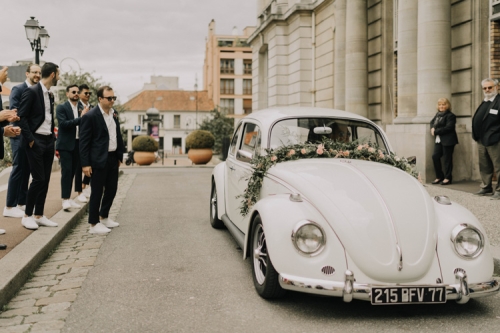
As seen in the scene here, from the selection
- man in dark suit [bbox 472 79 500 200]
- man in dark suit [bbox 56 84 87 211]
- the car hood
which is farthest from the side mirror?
man in dark suit [bbox 472 79 500 200]

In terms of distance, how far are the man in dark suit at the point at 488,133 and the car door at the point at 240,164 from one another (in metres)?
4.65

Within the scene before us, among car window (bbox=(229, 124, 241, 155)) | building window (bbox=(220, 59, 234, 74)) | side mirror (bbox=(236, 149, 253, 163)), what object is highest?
building window (bbox=(220, 59, 234, 74))

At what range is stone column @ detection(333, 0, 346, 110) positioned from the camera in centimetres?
2047

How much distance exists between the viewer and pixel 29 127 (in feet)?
22.6

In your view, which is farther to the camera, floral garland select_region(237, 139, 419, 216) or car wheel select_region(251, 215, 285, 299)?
floral garland select_region(237, 139, 419, 216)

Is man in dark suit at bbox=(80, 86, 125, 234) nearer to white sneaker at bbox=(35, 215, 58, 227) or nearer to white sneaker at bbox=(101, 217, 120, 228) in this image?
white sneaker at bbox=(101, 217, 120, 228)

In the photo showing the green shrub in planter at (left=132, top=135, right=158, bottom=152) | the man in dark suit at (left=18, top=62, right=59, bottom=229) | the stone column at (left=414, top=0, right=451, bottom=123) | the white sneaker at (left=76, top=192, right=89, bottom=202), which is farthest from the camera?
the green shrub in planter at (left=132, top=135, right=158, bottom=152)

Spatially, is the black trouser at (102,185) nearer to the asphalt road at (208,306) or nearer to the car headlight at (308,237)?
the asphalt road at (208,306)

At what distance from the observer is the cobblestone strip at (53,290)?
A: 4.05 meters

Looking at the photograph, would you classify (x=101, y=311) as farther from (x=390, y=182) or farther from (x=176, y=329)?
(x=390, y=182)

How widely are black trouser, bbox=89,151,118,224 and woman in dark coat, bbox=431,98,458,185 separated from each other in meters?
7.20

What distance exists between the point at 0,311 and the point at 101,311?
2.49ft

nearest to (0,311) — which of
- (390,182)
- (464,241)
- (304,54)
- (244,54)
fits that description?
(390,182)

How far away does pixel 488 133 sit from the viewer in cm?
945
